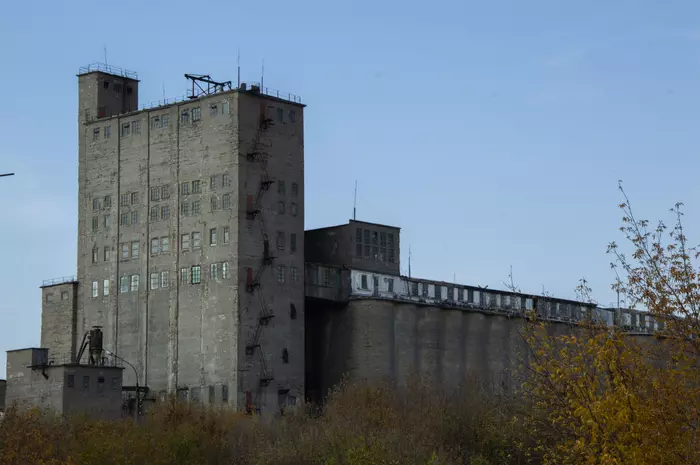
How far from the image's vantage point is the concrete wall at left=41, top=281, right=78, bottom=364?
116438 mm

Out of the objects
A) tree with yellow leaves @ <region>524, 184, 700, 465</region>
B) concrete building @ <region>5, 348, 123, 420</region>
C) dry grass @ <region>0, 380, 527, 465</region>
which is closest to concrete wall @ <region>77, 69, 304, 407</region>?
dry grass @ <region>0, 380, 527, 465</region>

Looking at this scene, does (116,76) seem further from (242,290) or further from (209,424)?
(209,424)

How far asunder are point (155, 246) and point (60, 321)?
43.0 feet

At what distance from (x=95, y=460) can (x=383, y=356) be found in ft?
119

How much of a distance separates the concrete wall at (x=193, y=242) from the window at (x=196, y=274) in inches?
10.5

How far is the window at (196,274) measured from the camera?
107 metres

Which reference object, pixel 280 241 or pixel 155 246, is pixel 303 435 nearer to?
pixel 280 241

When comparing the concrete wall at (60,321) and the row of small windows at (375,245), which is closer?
the row of small windows at (375,245)

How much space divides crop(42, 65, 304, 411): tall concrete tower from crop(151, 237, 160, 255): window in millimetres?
201

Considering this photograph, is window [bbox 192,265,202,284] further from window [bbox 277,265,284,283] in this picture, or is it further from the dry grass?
the dry grass

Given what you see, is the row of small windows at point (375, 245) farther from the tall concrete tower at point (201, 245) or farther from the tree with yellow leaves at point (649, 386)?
the tree with yellow leaves at point (649, 386)

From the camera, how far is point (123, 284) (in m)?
113

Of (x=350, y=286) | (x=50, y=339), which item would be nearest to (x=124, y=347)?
(x=50, y=339)

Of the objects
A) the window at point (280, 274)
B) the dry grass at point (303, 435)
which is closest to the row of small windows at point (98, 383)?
the dry grass at point (303, 435)
